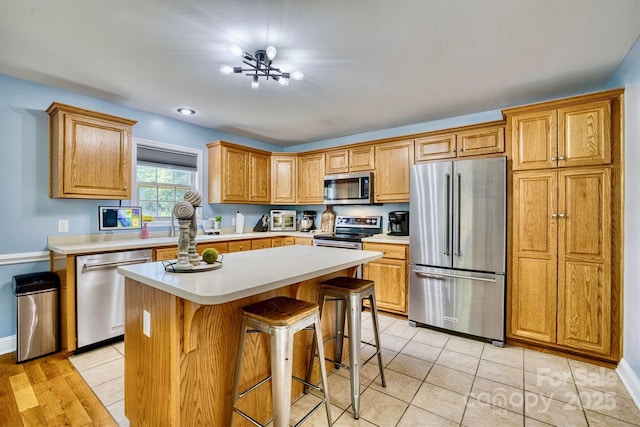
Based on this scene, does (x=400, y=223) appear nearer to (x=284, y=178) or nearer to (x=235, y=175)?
(x=284, y=178)

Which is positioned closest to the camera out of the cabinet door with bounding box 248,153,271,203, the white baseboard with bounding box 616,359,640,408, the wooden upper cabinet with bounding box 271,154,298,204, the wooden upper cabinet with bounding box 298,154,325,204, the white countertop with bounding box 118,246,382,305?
the white countertop with bounding box 118,246,382,305

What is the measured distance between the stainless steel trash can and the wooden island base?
1.43m

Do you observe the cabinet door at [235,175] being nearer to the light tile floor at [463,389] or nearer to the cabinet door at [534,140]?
the light tile floor at [463,389]

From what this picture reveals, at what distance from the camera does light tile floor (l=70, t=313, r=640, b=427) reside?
1777 mm

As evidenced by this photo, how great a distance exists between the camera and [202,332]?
55.5 inches

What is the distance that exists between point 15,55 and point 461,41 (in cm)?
331

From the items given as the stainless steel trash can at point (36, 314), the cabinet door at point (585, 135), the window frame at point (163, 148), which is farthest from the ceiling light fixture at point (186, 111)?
the cabinet door at point (585, 135)

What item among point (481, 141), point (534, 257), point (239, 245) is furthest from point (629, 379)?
point (239, 245)

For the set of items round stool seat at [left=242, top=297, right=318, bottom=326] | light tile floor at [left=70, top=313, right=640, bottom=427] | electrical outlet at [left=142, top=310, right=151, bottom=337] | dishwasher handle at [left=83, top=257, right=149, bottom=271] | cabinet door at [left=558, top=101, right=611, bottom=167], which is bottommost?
light tile floor at [left=70, top=313, right=640, bottom=427]

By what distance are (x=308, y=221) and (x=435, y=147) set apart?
2.26 meters

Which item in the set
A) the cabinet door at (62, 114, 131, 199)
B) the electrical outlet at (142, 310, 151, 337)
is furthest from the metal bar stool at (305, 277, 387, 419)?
the cabinet door at (62, 114, 131, 199)

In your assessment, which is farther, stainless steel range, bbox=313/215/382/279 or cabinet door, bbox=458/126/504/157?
stainless steel range, bbox=313/215/382/279

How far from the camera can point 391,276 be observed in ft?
11.3

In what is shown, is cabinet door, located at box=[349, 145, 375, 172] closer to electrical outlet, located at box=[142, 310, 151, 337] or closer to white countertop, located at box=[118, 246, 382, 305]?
white countertop, located at box=[118, 246, 382, 305]
